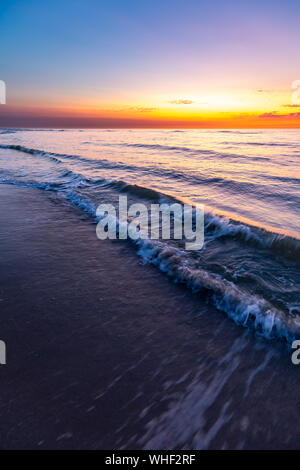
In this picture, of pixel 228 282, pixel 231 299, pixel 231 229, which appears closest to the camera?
pixel 231 299

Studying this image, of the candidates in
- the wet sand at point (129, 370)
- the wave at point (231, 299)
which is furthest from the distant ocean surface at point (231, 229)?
the wet sand at point (129, 370)

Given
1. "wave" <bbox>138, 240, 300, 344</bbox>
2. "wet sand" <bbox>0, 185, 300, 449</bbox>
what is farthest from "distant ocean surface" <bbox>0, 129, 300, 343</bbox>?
"wet sand" <bbox>0, 185, 300, 449</bbox>

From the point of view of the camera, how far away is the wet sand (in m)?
1.96

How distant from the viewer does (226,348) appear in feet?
9.02

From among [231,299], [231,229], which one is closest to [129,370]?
[231,299]

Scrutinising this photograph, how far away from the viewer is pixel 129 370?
2.45 m

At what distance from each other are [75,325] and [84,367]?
601 millimetres

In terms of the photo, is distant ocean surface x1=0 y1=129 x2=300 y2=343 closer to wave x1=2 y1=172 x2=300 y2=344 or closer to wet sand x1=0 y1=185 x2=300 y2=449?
wave x1=2 y1=172 x2=300 y2=344

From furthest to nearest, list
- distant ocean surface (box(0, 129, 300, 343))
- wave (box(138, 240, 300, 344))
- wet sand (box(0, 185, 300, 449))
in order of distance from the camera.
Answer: distant ocean surface (box(0, 129, 300, 343)) → wave (box(138, 240, 300, 344)) → wet sand (box(0, 185, 300, 449))

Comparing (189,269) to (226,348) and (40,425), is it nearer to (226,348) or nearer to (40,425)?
(226,348)

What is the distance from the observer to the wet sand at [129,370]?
1957mm

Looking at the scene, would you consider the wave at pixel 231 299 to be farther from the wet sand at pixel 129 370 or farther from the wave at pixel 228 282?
the wet sand at pixel 129 370

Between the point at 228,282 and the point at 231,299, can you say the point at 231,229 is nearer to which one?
the point at 228,282

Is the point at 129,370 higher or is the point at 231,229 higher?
the point at 231,229
